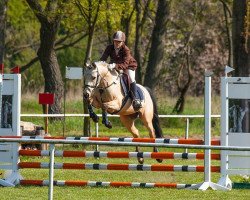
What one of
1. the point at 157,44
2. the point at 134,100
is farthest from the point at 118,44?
the point at 157,44

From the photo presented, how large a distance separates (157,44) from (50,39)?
12.0 feet

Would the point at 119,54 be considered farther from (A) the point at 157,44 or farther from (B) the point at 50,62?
(B) the point at 50,62

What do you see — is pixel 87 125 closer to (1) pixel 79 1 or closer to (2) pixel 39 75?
(1) pixel 79 1

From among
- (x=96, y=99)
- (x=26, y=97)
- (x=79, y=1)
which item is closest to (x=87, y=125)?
(x=79, y=1)

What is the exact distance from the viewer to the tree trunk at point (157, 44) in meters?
38.2

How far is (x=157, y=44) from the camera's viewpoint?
38625mm

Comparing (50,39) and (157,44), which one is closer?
(50,39)

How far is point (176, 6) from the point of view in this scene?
5716 centimetres

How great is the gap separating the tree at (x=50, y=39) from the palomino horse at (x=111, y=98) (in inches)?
545

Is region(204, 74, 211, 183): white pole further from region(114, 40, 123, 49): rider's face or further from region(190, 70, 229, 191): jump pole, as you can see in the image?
region(114, 40, 123, 49): rider's face

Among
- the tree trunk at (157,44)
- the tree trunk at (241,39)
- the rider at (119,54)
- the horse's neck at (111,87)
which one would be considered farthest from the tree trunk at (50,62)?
the rider at (119,54)

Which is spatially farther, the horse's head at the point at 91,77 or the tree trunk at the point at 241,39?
the tree trunk at the point at 241,39

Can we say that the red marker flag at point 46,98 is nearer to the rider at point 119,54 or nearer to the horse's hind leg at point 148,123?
the horse's hind leg at point 148,123

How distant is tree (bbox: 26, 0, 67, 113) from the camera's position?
3581 centimetres
